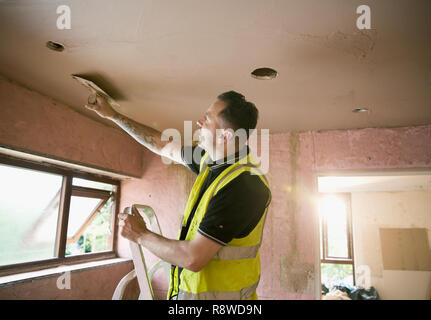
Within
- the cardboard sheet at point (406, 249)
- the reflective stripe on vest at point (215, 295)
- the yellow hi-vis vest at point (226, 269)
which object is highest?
the yellow hi-vis vest at point (226, 269)

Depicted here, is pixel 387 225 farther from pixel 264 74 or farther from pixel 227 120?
pixel 227 120

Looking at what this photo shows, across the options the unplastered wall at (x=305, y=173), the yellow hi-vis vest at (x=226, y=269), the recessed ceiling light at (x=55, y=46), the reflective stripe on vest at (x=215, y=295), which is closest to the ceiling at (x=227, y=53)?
the recessed ceiling light at (x=55, y=46)

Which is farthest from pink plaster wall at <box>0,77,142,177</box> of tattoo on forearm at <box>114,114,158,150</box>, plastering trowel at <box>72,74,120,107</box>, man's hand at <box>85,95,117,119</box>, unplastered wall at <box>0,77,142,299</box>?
tattoo on forearm at <box>114,114,158,150</box>

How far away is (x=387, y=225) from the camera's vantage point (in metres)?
6.70

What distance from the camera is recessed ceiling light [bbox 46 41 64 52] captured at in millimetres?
1702

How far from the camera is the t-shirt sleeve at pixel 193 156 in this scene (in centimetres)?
162

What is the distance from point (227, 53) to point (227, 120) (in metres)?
0.56

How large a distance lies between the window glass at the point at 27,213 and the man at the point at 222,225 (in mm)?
1923

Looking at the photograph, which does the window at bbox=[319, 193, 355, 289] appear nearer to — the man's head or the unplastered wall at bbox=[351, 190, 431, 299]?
the unplastered wall at bbox=[351, 190, 431, 299]

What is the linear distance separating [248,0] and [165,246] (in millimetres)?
1074

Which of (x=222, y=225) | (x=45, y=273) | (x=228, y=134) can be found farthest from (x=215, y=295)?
(x=45, y=273)

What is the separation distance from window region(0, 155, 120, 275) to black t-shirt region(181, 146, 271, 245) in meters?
2.22

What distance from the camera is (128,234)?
1.20m

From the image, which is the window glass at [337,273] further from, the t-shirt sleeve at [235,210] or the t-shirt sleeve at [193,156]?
the t-shirt sleeve at [235,210]
